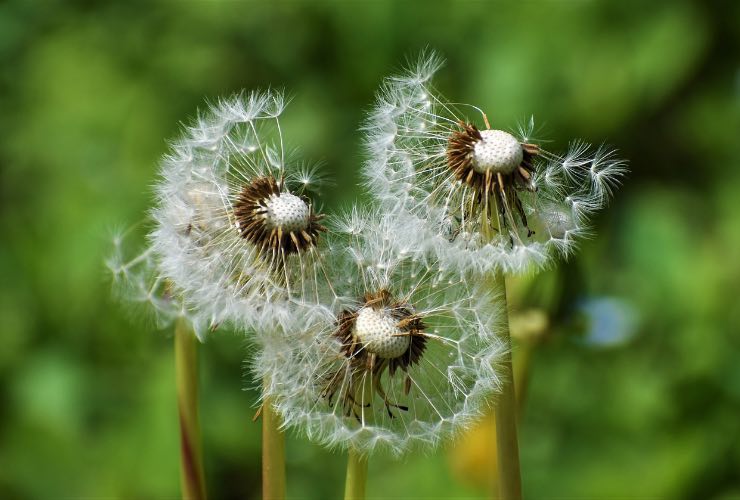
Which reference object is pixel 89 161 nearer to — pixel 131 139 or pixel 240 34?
pixel 131 139

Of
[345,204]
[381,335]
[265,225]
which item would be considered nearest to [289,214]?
[265,225]

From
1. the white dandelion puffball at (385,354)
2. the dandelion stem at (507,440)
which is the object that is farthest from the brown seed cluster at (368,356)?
the dandelion stem at (507,440)

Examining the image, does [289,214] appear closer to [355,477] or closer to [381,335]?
[381,335]

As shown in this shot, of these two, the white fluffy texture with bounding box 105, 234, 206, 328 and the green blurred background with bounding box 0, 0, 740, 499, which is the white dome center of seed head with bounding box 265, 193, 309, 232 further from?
the green blurred background with bounding box 0, 0, 740, 499

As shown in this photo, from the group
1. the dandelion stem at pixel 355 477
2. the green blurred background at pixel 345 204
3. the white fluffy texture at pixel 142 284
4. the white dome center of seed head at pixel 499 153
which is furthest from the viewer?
the green blurred background at pixel 345 204

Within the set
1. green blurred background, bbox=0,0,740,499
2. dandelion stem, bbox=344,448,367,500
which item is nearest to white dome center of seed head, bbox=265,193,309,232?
dandelion stem, bbox=344,448,367,500

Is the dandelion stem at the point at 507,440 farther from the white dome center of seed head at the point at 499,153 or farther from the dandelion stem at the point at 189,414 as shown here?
the dandelion stem at the point at 189,414

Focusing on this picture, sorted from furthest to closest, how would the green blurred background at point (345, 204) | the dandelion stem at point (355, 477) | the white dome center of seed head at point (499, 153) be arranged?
1. the green blurred background at point (345, 204)
2. the white dome center of seed head at point (499, 153)
3. the dandelion stem at point (355, 477)
